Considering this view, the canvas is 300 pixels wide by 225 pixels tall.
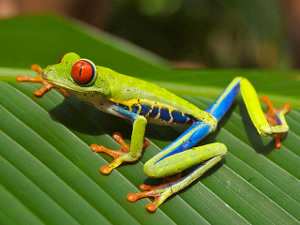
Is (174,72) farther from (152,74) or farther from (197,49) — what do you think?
(197,49)

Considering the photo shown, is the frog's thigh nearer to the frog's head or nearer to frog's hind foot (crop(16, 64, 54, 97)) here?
the frog's head

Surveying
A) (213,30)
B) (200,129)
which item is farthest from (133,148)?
(213,30)

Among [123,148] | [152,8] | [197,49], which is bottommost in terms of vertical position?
[197,49]

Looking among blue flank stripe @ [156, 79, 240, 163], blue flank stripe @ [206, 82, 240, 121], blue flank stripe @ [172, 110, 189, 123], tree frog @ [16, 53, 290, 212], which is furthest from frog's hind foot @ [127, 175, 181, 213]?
blue flank stripe @ [206, 82, 240, 121]

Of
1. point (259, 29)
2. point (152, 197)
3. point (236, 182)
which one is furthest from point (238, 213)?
point (259, 29)

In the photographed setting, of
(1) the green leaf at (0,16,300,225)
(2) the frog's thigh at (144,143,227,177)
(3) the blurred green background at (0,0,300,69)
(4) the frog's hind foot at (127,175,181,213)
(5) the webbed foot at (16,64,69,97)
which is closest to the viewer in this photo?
(1) the green leaf at (0,16,300,225)

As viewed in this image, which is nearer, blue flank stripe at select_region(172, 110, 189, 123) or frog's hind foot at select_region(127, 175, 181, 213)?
frog's hind foot at select_region(127, 175, 181, 213)

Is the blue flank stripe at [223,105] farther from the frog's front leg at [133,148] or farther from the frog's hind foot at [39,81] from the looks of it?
the frog's hind foot at [39,81]
